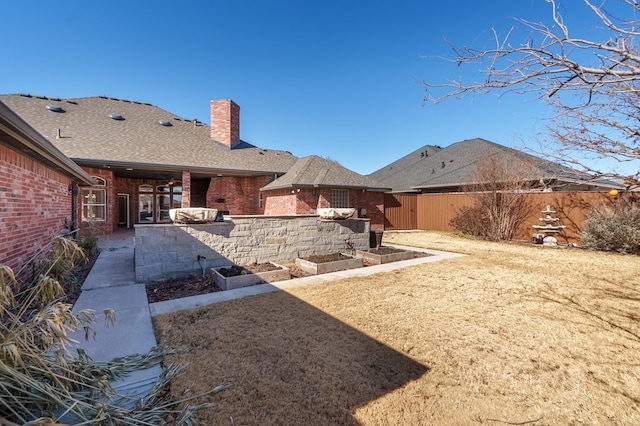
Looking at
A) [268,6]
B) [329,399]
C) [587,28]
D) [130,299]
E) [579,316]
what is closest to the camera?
[329,399]

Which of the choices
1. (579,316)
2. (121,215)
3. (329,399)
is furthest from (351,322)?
(121,215)

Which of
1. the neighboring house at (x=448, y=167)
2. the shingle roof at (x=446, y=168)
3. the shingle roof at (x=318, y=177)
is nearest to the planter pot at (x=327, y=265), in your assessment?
the shingle roof at (x=318, y=177)

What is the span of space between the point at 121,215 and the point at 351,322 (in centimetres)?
1776

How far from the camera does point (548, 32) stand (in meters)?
2.31

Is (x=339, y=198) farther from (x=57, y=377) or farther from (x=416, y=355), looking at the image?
(x=57, y=377)

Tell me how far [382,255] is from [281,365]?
5.56 m

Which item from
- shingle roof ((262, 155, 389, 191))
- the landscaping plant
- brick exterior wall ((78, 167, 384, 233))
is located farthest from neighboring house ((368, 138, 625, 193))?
shingle roof ((262, 155, 389, 191))

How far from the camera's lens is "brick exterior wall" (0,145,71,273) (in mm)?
3695

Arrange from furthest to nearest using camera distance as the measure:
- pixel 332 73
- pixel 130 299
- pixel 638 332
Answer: pixel 332 73, pixel 130 299, pixel 638 332

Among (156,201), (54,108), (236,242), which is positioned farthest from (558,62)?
(156,201)

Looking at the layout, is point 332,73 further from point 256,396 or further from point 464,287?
point 256,396

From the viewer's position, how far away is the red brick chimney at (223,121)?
15.5 meters

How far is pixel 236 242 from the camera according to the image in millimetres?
6594

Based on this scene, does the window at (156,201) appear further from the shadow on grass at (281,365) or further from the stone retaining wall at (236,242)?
the shadow on grass at (281,365)
